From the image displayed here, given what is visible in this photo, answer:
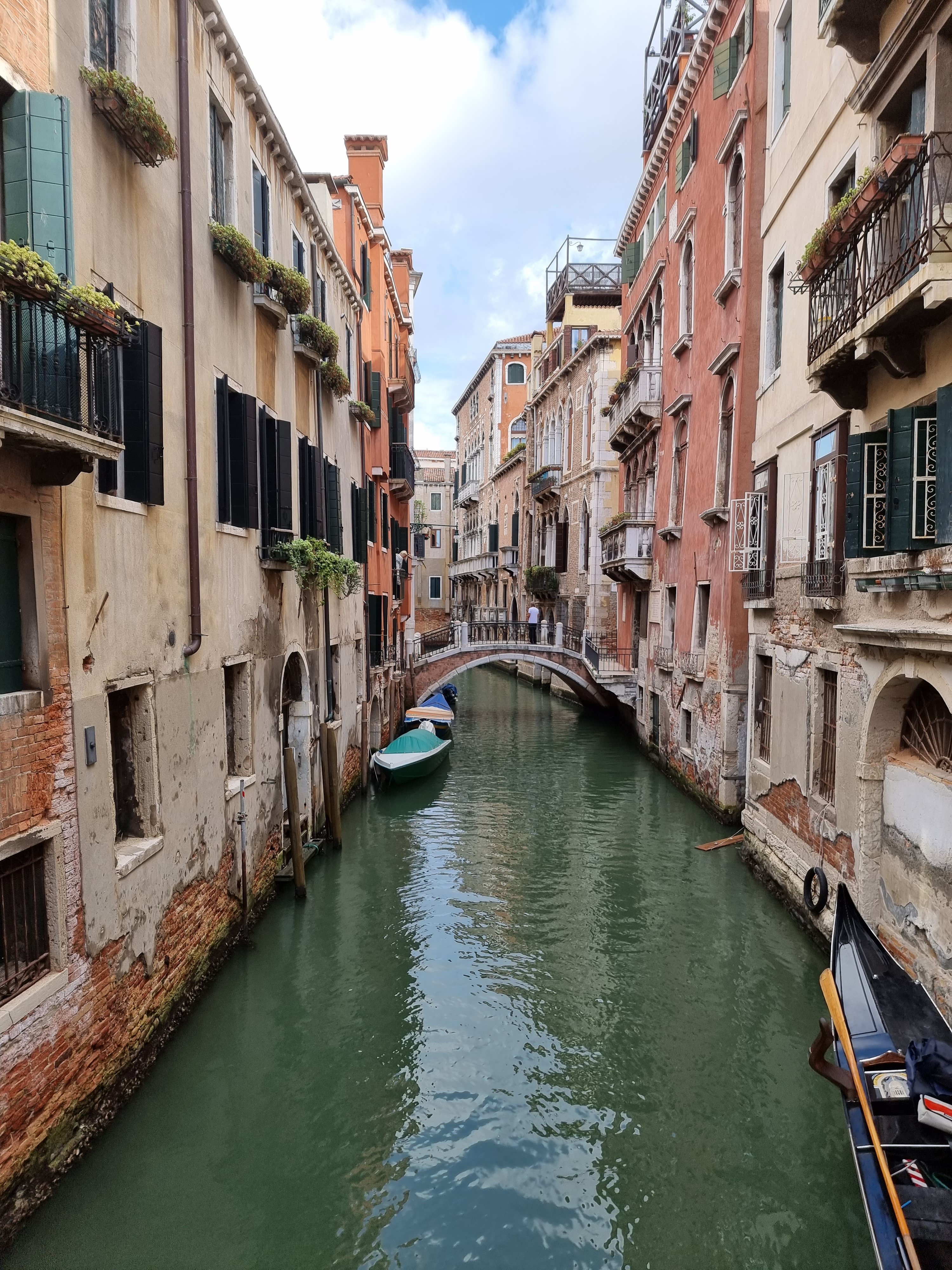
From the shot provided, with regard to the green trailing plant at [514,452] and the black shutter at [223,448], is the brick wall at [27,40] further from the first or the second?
the green trailing plant at [514,452]

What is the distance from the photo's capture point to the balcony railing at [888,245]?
4.80 m

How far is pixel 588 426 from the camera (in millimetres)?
23453

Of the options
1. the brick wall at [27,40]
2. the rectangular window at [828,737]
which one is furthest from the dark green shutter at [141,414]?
the rectangular window at [828,737]

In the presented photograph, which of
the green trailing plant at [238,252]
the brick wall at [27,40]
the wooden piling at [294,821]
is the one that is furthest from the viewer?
the wooden piling at [294,821]

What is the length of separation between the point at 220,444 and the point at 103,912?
13.1 ft

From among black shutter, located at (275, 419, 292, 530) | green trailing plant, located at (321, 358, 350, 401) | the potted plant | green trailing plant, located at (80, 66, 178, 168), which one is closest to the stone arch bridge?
green trailing plant, located at (321, 358, 350, 401)

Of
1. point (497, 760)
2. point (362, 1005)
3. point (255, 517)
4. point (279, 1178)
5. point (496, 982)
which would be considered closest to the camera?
point (279, 1178)

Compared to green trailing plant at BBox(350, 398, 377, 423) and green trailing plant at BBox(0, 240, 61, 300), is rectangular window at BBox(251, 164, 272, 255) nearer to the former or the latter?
green trailing plant at BBox(350, 398, 377, 423)

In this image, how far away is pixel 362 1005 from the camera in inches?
267

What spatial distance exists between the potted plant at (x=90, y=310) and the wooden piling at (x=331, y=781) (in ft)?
21.7

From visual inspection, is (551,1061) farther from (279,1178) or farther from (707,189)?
(707,189)

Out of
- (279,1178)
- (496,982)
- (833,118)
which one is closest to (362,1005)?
(496,982)

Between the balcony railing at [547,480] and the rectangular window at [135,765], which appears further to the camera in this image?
the balcony railing at [547,480]

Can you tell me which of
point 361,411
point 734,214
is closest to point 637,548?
point 361,411
